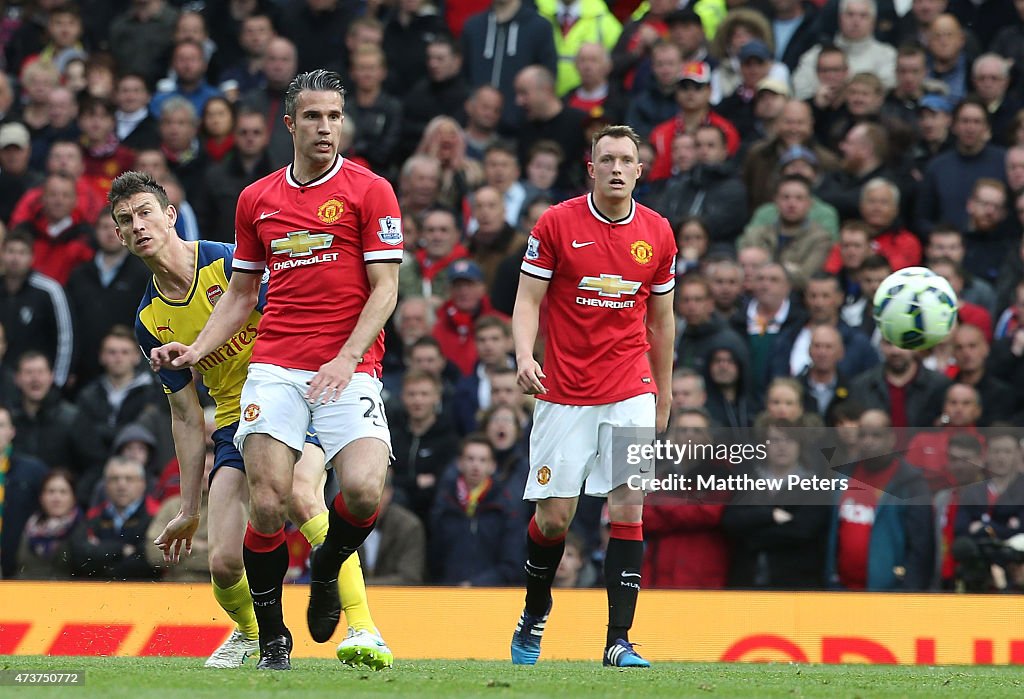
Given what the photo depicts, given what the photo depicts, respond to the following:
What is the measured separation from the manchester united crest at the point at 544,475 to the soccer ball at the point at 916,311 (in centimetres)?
285

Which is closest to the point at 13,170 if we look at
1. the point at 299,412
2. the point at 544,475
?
the point at 544,475

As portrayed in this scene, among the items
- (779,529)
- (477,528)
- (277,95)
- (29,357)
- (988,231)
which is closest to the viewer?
(779,529)

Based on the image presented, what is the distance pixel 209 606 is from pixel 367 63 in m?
6.30

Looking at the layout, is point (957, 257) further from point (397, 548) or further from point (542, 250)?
point (542, 250)

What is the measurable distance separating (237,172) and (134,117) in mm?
1658

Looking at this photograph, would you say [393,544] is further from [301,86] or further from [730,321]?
[301,86]

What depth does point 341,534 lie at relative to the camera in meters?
8.10

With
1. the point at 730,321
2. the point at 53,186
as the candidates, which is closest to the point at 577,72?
the point at 730,321

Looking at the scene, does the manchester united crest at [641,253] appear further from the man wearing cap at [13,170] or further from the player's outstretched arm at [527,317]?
the man wearing cap at [13,170]

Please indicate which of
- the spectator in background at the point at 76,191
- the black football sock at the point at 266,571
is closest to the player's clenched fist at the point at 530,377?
the black football sock at the point at 266,571

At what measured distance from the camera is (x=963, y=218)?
46.0 ft

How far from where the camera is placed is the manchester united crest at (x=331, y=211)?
7.95 meters

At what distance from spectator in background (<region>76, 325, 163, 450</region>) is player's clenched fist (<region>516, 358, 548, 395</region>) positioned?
606 centimetres

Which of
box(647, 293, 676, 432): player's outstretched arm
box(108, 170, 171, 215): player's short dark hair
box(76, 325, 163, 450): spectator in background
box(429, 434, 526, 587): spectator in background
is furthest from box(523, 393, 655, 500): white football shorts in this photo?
box(76, 325, 163, 450): spectator in background
